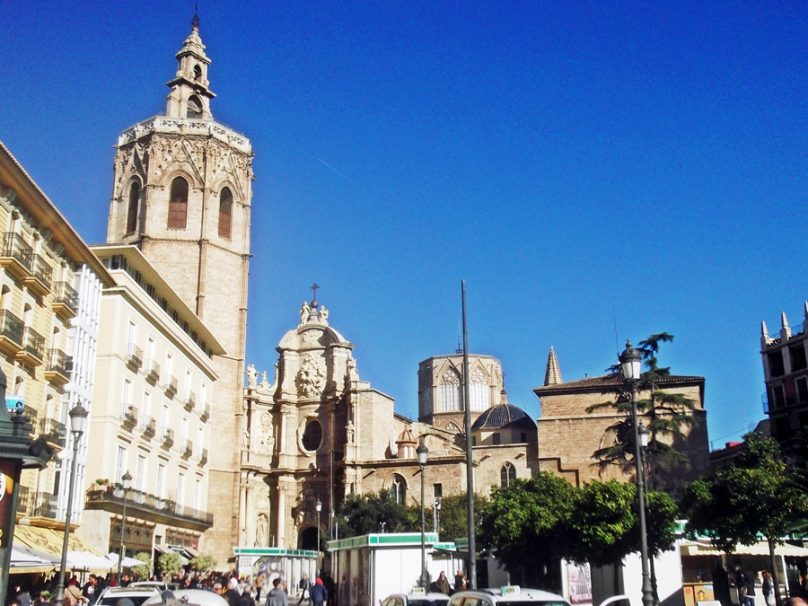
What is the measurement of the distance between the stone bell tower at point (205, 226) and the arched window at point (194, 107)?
1394 mm

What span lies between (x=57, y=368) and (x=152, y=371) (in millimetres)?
8793

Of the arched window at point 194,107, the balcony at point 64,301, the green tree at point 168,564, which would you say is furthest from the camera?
Result: the arched window at point 194,107

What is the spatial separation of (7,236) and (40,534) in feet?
27.5

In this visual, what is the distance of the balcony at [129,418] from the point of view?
32719 mm

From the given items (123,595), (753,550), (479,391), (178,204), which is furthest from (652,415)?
(479,391)

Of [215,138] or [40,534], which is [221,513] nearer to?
[215,138]

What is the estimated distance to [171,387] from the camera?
3806 cm

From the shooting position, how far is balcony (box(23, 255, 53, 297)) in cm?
2528

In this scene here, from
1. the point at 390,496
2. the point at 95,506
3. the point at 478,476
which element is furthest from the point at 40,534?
the point at 478,476

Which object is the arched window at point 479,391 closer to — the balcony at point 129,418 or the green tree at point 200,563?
the green tree at point 200,563

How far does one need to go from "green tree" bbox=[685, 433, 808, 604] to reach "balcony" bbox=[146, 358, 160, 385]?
68.0ft

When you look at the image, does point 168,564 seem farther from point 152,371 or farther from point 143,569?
point 152,371

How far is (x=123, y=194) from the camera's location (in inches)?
2344

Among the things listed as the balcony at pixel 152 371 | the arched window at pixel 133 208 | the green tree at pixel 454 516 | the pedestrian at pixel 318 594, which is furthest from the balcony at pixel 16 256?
the arched window at pixel 133 208
